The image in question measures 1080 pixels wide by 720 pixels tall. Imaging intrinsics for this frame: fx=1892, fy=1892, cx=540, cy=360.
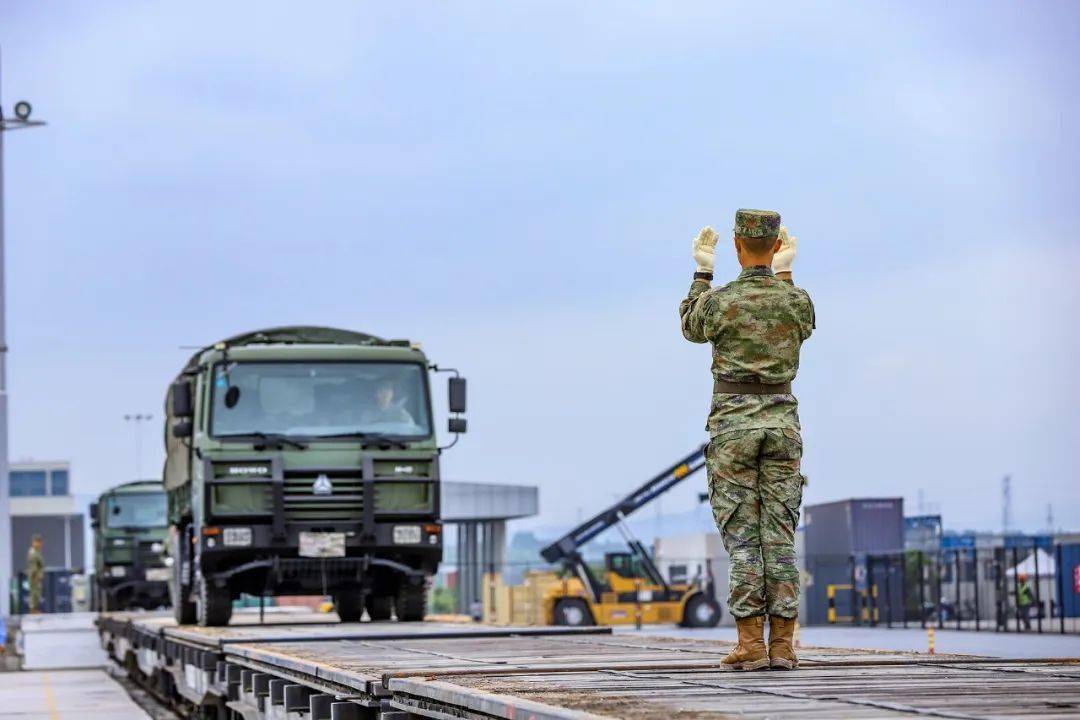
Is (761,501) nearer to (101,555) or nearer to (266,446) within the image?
(266,446)

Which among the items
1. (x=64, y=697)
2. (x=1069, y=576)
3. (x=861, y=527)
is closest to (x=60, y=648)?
(x=64, y=697)

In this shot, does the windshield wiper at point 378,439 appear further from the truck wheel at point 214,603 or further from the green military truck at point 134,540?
the green military truck at point 134,540

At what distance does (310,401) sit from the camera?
17.7 m

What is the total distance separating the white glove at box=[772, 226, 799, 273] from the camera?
7.85 metres

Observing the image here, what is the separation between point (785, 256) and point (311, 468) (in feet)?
33.7

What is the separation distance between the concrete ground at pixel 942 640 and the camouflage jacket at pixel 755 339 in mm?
16872

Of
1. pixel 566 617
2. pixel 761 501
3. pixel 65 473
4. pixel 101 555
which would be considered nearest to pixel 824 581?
pixel 566 617

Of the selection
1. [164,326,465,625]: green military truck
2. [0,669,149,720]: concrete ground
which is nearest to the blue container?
[0,669,149,720]: concrete ground

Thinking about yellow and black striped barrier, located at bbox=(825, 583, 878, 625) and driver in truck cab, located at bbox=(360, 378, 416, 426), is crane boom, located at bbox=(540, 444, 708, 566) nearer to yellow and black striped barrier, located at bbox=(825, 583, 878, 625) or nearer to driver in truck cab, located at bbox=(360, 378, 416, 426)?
yellow and black striped barrier, located at bbox=(825, 583, 878, 625)

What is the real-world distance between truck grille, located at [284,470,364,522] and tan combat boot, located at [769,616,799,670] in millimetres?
10422

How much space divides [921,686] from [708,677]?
1.02m

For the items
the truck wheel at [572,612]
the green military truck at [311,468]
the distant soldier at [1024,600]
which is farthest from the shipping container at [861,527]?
the green military truck at [311,468]

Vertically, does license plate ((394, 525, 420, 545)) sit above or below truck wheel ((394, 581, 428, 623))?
above

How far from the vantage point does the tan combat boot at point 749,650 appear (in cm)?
736
